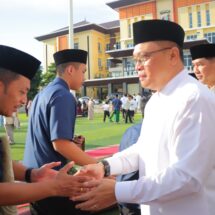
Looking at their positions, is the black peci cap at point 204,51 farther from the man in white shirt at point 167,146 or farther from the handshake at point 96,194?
the handshake at point 96,194

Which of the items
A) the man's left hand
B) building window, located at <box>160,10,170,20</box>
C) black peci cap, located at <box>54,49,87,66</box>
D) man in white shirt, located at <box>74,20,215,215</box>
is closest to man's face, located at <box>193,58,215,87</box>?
black peci cap, located at <box>54,49,87,66</box>

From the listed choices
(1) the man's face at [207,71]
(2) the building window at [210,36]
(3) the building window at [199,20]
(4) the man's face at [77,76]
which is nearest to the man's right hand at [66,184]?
(4) the man's face at [77,76]

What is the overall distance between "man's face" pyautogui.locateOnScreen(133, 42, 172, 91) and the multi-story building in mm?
42932

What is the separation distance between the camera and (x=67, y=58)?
3244 millimetres

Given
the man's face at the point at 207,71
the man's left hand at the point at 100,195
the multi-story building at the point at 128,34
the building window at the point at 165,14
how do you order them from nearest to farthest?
the man's left hand at the point at 100,195 < the man's face at the point at 207,71 < the multi-story building at the point at 128,34 < the building window at the point at 165,14

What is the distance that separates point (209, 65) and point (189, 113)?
8.59ft

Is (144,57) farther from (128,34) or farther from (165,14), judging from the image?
(128,34)

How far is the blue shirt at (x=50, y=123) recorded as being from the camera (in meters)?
2.73

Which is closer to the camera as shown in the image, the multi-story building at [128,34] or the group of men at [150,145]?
the group of men at [150,145]

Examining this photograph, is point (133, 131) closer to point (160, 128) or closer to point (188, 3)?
point (160, 128)

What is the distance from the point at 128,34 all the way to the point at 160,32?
54.3 m

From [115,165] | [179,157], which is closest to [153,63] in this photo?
[179,157]

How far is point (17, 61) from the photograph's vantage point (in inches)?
85.4

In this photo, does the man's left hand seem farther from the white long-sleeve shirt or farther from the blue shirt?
the blue shirt
